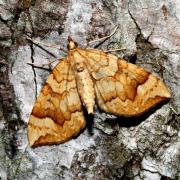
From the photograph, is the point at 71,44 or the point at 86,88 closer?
the point at 71,44

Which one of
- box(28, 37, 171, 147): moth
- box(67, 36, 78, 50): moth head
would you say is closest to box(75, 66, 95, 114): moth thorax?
box(28, 37, 171, 147): moth

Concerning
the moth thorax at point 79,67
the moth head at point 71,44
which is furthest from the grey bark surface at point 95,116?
the moth thorax at point 79,67

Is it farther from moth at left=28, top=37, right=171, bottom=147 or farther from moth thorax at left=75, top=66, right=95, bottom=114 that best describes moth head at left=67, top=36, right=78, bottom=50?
moth thorax at left=75, top=66, right=95, bottom=114

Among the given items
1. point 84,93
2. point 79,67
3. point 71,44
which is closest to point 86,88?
point 84,93

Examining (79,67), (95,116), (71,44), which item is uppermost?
(71,44)

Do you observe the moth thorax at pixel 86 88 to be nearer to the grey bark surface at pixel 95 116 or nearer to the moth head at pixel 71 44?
the grey bark surface at pixel 95 116

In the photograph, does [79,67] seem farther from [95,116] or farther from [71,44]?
[95,116]
